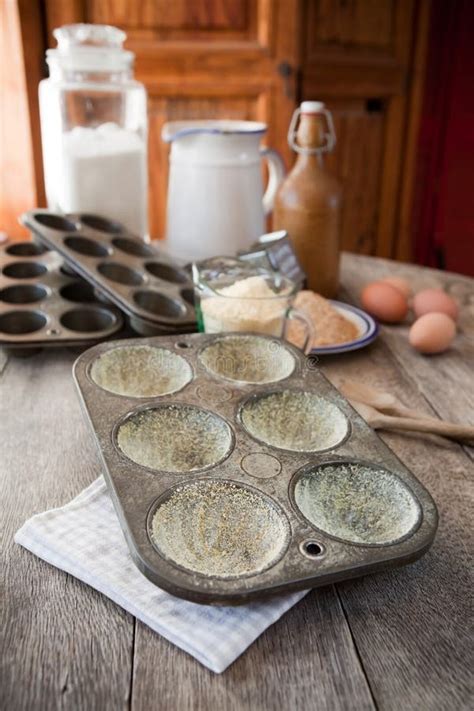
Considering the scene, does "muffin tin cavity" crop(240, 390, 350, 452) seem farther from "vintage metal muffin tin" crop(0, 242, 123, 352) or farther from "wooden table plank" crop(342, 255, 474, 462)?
"vintage metal muffin tin" crop(0, 242, 123, 352)

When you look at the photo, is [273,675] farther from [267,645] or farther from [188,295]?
[188,295]

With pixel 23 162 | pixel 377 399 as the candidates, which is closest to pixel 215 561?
pixel 377 399

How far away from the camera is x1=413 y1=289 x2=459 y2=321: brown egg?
3.21 feet

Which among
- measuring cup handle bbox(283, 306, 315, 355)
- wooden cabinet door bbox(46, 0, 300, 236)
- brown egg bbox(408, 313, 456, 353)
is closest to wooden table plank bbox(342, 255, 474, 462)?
brown egg bbox(408, 313, 456, 353)

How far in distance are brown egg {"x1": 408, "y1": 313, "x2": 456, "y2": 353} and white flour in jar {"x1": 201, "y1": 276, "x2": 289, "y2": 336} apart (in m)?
0.23

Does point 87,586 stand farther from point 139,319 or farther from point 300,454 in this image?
point 139,319

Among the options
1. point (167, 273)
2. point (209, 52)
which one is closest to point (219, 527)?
point (167, 273)

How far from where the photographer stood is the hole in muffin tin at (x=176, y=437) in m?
0.57

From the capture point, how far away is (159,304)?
36.0 inches

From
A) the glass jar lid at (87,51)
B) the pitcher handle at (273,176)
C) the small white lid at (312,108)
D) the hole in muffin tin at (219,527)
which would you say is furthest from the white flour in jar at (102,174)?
the hole in muffin tin at (219,527)

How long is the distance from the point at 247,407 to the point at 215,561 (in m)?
0.18

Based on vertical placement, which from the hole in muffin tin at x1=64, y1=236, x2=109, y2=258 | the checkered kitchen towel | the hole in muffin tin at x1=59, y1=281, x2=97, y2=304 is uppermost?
the hole in muffin tin at x1=64, y1=236, x2=109, y2=258

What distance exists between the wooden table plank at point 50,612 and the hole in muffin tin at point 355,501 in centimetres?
16

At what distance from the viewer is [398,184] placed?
237 centimetres
